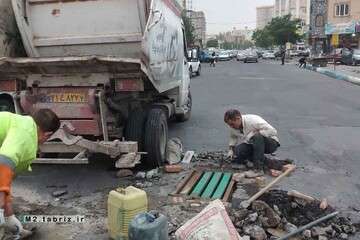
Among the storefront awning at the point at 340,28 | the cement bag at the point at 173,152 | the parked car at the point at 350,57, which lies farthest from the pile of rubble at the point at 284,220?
the storefront awning at the point at 340,28

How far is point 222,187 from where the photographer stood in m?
6.34

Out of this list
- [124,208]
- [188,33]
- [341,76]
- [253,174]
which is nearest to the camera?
[124,208]

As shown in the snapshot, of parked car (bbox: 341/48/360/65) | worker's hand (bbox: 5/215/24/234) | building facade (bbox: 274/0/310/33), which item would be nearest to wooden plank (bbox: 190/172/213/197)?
worker's hand (bbox: 5/215/24/234)

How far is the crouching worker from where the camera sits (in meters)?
3.26

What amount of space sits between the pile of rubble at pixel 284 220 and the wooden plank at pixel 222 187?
59 cm

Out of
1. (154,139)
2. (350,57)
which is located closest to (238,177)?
(154,139)

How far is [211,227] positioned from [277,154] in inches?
173

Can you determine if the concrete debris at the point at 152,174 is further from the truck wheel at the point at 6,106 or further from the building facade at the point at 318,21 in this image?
the building facade at the point at 318,21

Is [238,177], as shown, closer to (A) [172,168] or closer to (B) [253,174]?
(B) [253,174]

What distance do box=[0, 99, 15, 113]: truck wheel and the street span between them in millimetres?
905

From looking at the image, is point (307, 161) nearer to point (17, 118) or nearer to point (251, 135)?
point (251, 135)

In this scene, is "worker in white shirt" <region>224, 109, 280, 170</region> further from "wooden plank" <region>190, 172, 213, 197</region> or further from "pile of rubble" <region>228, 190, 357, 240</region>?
"pile of rubble" <region>228, 190, 357, 240</region>

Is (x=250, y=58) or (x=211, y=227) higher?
(x=211, y=227)

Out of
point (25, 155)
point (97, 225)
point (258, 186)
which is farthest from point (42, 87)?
point (25, 155)
